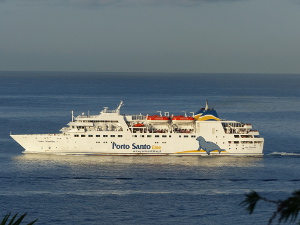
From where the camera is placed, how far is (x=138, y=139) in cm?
5928

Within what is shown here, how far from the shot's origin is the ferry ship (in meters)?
59.0

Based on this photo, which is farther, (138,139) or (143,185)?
(138,139)

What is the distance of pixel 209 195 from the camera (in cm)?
4150

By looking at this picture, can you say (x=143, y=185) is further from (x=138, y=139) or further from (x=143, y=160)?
(x=138, y=139)

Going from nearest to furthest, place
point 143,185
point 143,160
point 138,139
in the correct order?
point 143,185 → point 143,160 → point 138,139

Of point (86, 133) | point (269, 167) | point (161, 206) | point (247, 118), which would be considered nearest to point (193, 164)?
point (269, 167)

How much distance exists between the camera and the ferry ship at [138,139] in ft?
194

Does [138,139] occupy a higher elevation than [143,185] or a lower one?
higher

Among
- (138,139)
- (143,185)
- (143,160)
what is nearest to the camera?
(143,185)

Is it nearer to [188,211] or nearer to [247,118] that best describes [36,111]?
[247,118]

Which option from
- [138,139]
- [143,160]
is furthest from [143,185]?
[138,139]

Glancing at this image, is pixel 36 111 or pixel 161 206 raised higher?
pixel 36 111

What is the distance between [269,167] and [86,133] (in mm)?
16935

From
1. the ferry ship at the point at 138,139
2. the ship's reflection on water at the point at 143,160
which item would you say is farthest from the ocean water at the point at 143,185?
the ferry ship at the point at 138,139
